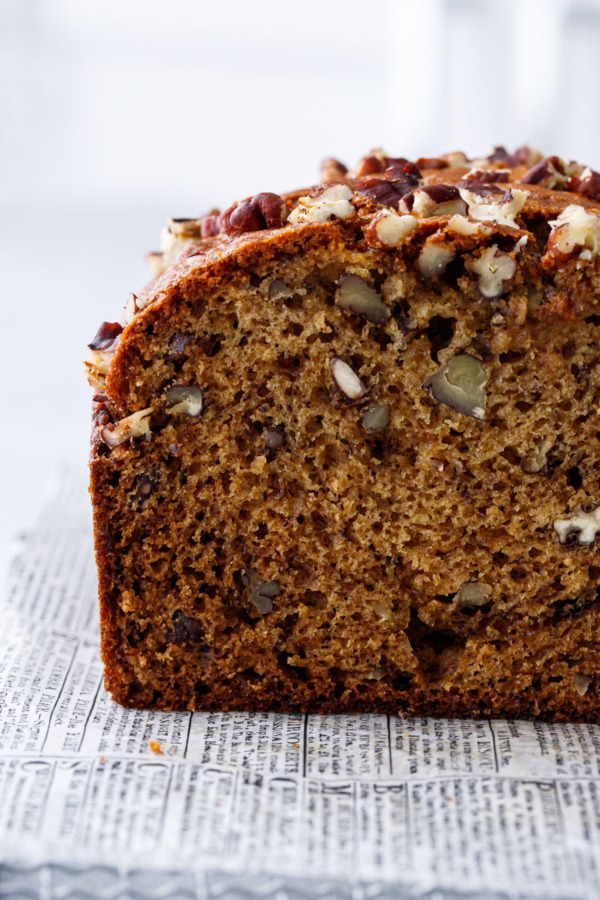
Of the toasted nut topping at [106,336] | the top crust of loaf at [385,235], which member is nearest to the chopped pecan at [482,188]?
the top crust of loaf at [385,235]

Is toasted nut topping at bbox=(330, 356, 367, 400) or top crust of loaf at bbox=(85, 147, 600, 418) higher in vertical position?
top crust of loaf at bbox=(85, 147, 600, 418)

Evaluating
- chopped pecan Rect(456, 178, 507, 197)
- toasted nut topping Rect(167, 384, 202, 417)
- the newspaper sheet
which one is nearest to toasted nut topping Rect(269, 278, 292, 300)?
toasted nut topping Rect(167, 384, 202, 417)

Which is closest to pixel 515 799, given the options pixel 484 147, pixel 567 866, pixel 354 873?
pixel 567 866

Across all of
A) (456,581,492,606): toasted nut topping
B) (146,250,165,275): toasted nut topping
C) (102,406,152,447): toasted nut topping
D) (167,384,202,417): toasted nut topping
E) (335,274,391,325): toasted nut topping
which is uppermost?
(335,274,391,325): toasted nut topping

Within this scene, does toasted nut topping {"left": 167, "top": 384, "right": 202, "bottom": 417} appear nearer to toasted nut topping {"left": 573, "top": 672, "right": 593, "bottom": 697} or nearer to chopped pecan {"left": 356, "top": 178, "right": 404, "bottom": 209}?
chopped pecan {"left": 356, "top": 178, "right": 404, "bottom": 209}

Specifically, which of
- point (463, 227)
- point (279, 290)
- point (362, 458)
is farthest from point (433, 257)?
point (362, 458)

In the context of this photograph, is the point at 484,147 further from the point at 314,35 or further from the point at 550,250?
the point at 550,250
